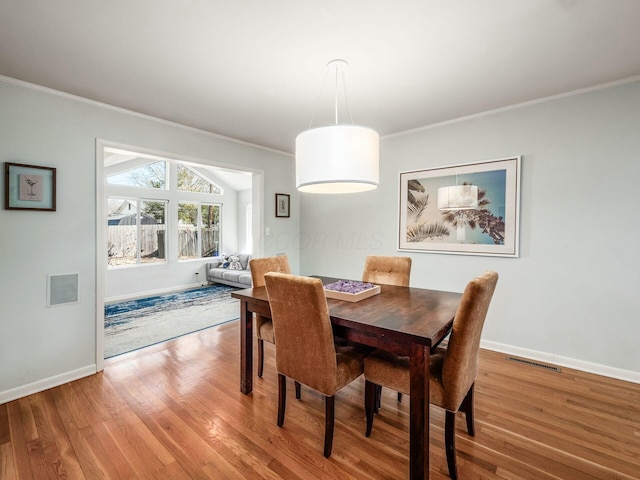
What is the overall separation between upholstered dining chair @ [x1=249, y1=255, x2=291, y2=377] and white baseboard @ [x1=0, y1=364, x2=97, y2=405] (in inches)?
58.2

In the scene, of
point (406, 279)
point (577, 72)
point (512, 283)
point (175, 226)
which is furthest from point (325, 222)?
point (175, 226)

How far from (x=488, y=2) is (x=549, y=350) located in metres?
2.82

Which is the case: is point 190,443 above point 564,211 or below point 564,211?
below

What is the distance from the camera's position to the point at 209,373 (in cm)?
260

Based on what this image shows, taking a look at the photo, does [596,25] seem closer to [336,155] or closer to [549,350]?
[336,155]

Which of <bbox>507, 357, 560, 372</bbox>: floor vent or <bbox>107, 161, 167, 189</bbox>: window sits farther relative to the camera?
<bbox>107, 161, 167, 189</bbox>: window

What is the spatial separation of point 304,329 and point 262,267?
108cm

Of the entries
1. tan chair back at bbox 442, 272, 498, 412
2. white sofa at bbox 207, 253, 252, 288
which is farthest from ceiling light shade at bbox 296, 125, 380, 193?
white sofa at bbox 207, 253, 252, 288

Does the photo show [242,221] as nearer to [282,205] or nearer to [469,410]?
[282,205]

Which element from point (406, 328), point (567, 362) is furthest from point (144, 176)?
point (567, 362)

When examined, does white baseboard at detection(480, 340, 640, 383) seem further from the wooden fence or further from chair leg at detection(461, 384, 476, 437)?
the wooden fence

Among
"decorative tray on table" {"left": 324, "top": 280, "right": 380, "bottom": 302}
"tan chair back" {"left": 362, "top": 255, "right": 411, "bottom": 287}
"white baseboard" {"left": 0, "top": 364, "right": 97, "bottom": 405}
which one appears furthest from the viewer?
"tan chair back" {"left": 362, "top": 255, "right": 411, "bottom": 287}

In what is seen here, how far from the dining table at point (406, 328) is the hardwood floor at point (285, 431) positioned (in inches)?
10.7

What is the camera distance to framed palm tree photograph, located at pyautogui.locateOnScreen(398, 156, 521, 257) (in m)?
2.89
